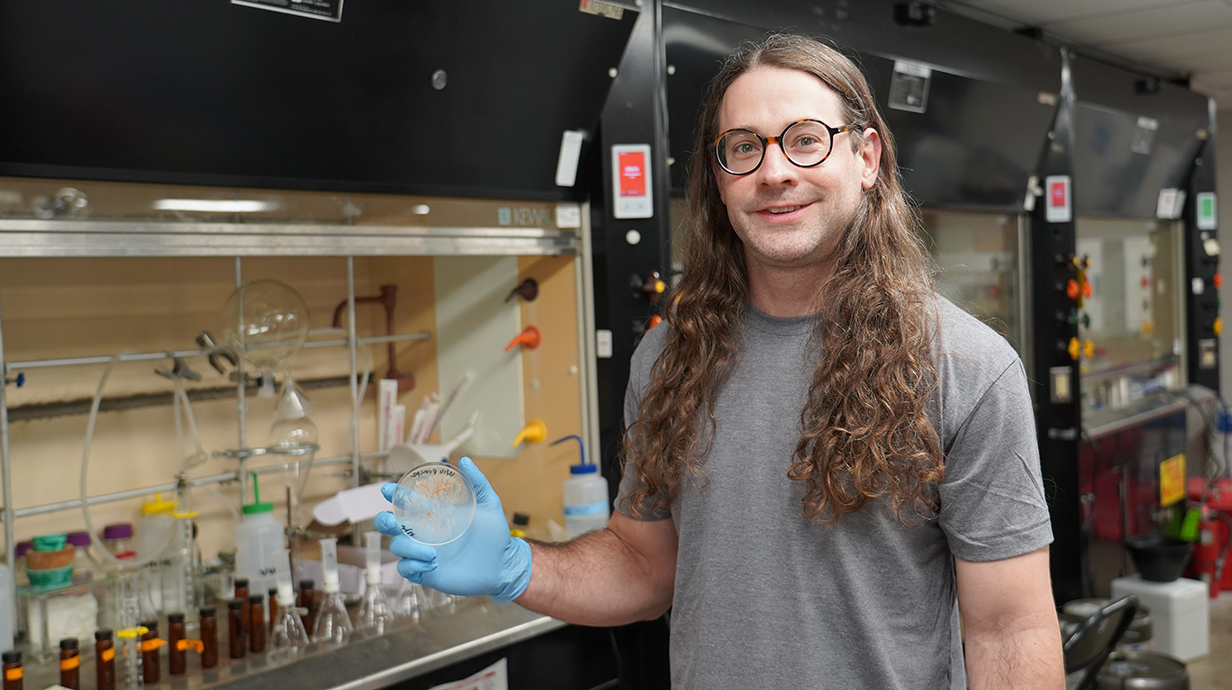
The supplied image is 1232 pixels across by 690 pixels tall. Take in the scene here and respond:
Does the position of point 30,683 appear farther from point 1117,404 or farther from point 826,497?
point 1117,404

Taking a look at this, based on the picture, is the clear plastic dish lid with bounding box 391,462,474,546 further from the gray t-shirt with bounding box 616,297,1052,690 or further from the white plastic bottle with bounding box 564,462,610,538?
the white plastic bottle with bounding box 564,462,610,538

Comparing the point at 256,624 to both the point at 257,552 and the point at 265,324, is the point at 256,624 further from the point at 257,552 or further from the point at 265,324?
the point at 265,324

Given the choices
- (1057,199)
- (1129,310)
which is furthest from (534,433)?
(1129,310)

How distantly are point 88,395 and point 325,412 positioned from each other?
0.67 meters

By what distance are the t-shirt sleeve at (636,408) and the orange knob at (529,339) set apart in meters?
1.10

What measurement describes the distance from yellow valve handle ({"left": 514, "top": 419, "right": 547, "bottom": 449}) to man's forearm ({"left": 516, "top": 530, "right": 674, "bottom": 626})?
3.81ft

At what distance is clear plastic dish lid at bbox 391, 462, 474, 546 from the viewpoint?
1305mm

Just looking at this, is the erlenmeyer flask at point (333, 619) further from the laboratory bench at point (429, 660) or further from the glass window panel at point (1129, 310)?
the glass window panel at point (1129, 310)

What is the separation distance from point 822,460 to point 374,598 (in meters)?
1.29

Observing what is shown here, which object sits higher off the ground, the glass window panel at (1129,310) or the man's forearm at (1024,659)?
the glass window panel at (1129,310)

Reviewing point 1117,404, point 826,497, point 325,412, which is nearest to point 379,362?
point 325,412

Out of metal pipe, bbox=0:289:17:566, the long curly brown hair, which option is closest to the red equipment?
the long curly brown hair

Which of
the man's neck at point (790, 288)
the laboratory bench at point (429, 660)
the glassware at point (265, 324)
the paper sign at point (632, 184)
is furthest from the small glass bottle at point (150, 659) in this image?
the paper sign at point (632, 184)

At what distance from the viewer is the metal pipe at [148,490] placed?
217 cm
